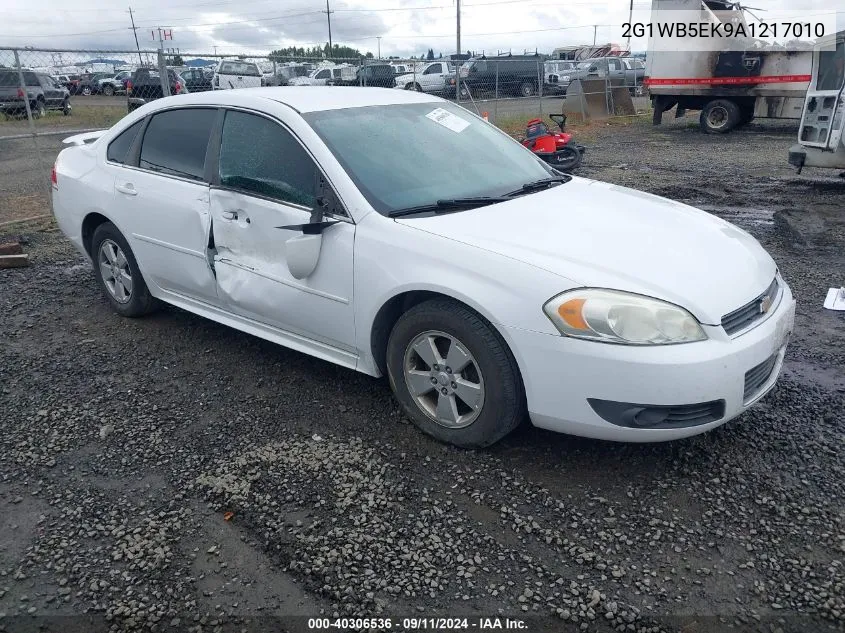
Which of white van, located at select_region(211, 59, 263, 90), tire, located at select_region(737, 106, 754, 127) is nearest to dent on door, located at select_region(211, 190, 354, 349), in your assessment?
tire, located at select_region(737, 106, 754, 127)

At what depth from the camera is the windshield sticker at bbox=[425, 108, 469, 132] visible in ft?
13.8

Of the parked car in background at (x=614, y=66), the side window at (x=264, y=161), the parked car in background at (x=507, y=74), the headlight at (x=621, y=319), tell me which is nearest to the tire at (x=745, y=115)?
the parked car in background at (x=507, y=74)

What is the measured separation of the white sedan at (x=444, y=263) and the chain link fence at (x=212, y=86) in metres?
4.54

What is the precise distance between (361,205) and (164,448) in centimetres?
153

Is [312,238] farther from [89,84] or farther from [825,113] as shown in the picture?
[89,84]

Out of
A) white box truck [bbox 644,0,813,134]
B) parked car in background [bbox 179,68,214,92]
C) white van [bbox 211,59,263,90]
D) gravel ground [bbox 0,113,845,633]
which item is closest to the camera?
gravel ground [bbox 0,113,845,633]

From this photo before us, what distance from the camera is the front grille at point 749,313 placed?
2.91 meters

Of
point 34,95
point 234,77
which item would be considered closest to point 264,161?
point 34,95

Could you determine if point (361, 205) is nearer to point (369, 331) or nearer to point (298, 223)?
point (298, 223)

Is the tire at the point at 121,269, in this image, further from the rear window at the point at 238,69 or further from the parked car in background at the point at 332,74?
the parked car in background at the point at 332,74

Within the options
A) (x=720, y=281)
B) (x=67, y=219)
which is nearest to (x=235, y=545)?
(x=720, y=281)

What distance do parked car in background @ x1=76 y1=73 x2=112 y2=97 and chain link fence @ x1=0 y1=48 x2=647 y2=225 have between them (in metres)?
0.05

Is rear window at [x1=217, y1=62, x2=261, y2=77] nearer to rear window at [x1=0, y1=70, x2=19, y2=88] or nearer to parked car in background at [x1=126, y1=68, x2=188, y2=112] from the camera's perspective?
parked car in background at [x1=126, y1=68, x2=188, y2=112]

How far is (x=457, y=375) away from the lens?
3188 millimetres
